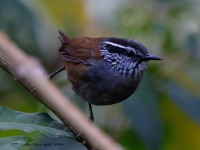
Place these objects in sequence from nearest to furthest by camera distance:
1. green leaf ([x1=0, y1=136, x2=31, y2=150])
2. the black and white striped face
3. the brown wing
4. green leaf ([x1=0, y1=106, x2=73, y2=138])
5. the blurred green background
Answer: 1. green leaf ([x1=0, y1=136, x2=31, y2=150])
2. green leaf ([x1=0, y1=106, x2=73, y2=138])
3. the blurred green background
4. the black and white striped face
5. the brown wing

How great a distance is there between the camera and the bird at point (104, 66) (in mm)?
3139

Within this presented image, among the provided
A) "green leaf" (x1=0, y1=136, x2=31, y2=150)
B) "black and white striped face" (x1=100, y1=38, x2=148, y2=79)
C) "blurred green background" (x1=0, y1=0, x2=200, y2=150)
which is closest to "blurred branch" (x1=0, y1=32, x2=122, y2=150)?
"green leaf" (x1=0, y1=136, x2=31, y2=150)

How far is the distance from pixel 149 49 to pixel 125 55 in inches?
21.5

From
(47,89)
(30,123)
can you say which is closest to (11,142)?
(30,123)

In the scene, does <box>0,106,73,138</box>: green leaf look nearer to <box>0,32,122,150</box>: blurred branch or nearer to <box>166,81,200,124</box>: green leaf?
<box>0,32,122,150</box>: blurred branch

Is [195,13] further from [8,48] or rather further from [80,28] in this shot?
[8,48]

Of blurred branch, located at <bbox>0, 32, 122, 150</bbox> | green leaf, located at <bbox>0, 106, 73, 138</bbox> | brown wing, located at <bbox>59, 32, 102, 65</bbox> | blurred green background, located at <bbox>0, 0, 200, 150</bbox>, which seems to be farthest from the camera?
brown wing, located at <bbox>59, 32, 102, 65</bbox>

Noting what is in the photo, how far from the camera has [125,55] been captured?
344 cm

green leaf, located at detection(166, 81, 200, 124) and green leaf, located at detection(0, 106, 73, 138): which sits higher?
green leaf, located at detection(0, 106, 73, 138)

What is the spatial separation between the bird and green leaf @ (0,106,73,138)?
47.4 inches

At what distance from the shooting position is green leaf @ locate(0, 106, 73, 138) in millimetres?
1686

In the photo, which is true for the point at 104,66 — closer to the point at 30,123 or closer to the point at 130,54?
the point at 130,54

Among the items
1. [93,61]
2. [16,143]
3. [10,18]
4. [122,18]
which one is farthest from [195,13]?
[16,143]

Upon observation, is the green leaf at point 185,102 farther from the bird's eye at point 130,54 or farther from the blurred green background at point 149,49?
the bird's eye at point 130,54
